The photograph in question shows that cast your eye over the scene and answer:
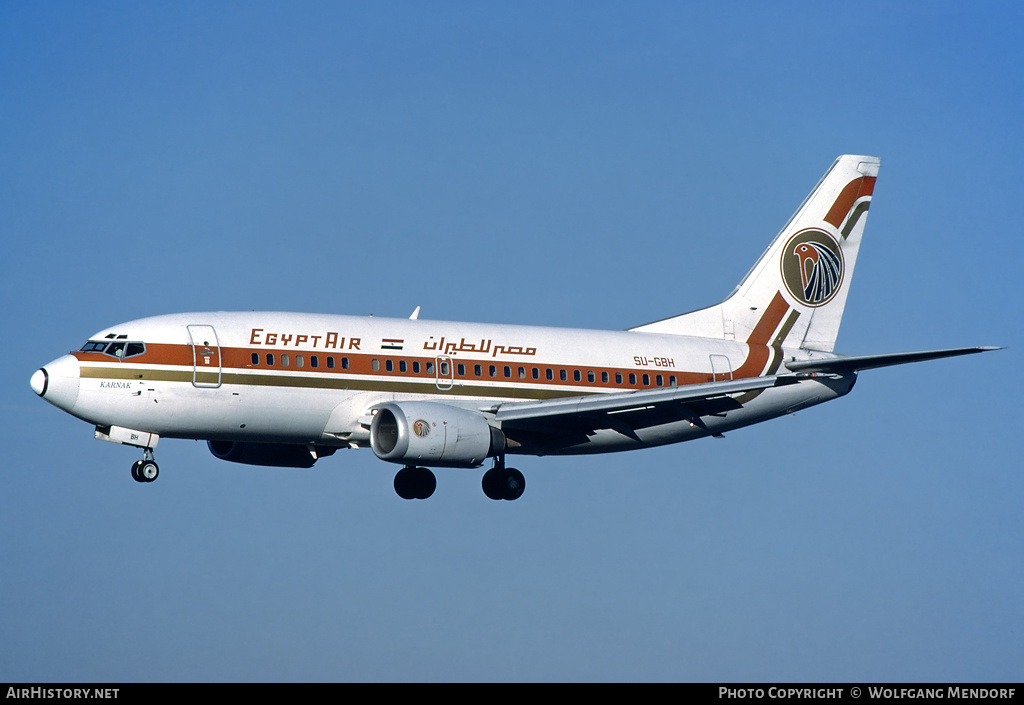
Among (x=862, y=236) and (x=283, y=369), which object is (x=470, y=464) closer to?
(x=283, y=369)

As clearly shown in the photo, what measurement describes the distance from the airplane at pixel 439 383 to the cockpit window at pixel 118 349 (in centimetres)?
6

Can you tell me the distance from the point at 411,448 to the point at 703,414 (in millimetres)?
9584

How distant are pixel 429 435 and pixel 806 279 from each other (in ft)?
60.8

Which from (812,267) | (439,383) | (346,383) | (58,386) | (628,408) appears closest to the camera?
(58,386)

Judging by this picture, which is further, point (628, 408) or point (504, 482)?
point (504, 482)

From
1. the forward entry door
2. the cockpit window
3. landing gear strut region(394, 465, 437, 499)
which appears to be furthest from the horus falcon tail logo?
the cockpit window

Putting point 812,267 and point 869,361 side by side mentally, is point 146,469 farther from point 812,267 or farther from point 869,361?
point 812,267

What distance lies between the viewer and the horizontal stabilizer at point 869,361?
4200cm

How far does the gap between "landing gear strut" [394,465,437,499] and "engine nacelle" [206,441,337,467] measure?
8.28 ft

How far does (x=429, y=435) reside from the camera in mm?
43156

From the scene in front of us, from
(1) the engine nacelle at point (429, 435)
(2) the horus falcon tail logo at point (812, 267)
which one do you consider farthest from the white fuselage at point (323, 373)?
(2) the horus falcon tail logo at point (812, 267)

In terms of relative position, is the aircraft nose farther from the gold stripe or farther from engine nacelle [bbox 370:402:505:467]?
engine nacelle [bbox 370:402:505:467]

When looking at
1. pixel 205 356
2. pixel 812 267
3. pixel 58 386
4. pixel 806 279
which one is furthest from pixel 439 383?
pixel 812 267

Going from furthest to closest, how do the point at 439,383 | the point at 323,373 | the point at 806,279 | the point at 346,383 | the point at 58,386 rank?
the point at 806,279
the point at 439,383
the point at 346,383
the point at 323,373
the point at 58,386
